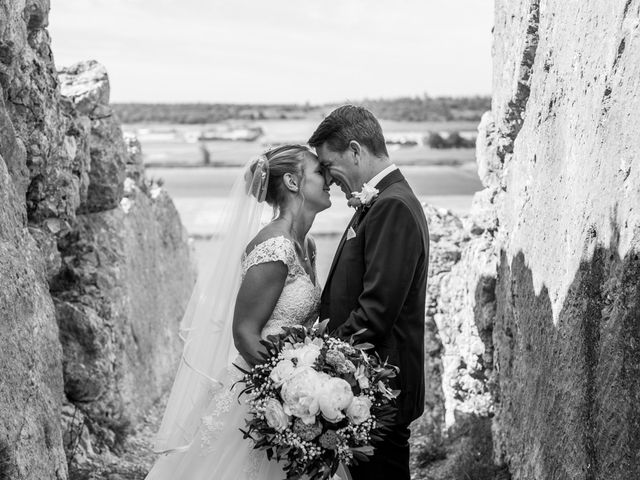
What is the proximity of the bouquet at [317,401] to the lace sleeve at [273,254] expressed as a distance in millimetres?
477

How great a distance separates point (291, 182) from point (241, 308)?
2.48ft

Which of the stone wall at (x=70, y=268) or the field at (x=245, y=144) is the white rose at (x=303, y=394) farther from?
the field at (x=245, y=144)

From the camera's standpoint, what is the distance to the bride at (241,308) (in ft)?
14.0

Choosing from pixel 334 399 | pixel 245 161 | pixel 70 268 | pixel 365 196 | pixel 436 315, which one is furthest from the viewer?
pixel 245 161

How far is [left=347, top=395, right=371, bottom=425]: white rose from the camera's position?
3648 mm

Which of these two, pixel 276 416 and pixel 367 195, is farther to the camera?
pixel 367 195

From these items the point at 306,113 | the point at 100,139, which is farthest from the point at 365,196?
the point at 306,113

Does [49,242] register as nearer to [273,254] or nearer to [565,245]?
[273,254]

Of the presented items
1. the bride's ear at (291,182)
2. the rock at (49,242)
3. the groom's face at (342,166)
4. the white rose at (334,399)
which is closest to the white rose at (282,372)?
the white rose at (334,399)

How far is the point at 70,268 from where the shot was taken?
23.5ft

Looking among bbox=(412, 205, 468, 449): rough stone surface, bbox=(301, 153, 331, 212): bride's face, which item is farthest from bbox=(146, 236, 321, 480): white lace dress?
bbox=(412, 205, 468, 449): rough stone surface

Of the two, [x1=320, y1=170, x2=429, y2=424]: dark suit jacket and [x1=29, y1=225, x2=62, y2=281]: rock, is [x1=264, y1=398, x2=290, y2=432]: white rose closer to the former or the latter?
[x1=320, y1=170, x2=429, y2=424]: dark suit jacket

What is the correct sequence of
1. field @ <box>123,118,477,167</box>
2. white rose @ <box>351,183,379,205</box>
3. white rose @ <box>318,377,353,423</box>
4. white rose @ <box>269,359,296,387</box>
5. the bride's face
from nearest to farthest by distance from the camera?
1. white rose @ <box>318,377,353,423</box>
2. white rose @ <box>269,359,296,387</box>
3. white rose @ <box>351,183,379,205</box>
4. the bride's face
5. field @ <box>123,118,477,167</box>

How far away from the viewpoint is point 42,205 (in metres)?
5.98
